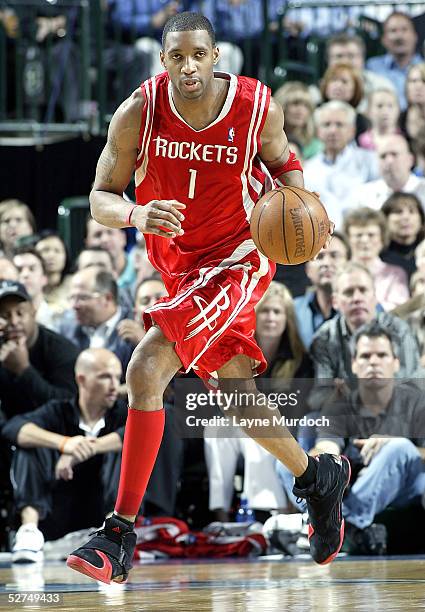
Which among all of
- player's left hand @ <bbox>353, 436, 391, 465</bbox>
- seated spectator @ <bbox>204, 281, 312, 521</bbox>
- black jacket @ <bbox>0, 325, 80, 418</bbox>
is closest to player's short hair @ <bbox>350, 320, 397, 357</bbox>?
seated spectator @ <bbox>204, 281, 312, 521</bbox>

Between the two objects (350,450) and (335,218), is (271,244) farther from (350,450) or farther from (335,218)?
(335,218)

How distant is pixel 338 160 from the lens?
337 inches

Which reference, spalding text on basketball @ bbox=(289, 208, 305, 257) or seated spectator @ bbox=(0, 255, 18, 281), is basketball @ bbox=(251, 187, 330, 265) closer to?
spalding text on basketball @ bbox=(289, 208, 305, 257)

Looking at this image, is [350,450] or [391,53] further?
[391,53]

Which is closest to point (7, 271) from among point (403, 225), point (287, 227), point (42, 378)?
point (42, 378)

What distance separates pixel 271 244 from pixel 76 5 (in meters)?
5.83

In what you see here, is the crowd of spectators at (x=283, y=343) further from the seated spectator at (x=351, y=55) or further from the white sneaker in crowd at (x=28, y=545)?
the seated spectator at (x=351, y=55)

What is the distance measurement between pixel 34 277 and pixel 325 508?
3496 millimetres

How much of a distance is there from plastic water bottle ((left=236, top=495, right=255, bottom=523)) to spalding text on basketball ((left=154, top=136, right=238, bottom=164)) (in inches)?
114

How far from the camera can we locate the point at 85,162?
8.91 m

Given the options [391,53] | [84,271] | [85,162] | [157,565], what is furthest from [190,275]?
[391,53]

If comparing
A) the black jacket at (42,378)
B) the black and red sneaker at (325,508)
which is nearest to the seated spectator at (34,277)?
the black jacket at (42,378)

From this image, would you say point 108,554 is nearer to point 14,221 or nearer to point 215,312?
point 215,312

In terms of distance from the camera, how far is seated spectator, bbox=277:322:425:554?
6.70 metres
